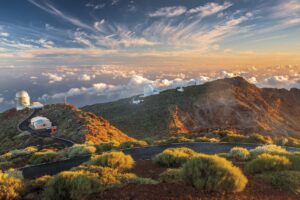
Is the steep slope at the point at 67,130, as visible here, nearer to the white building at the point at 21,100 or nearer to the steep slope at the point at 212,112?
the white building at the point at 21,100

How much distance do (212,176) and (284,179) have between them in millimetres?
2583

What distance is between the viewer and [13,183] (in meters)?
8.00

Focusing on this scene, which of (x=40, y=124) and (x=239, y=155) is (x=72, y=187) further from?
(x=40, y=124)

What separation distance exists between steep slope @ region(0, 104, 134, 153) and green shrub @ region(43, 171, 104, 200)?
26367mm

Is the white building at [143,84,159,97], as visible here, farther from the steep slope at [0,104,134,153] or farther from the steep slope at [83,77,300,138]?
the steep slope at [0,104,134,153]

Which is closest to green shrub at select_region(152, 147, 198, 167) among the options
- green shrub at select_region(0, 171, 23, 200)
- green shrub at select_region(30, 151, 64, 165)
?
green shrub at select_region(0, 171, 23, 200)

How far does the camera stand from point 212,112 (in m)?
81.6

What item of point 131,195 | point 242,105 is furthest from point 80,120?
point 242,105

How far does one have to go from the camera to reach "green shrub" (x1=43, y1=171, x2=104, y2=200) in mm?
6992

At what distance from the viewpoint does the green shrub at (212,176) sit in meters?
7.01

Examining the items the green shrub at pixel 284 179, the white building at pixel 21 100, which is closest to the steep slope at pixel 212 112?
the white building at pixel 21 100

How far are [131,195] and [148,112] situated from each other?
65370mm

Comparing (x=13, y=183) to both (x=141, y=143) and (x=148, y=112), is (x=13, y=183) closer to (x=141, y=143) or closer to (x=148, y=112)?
(x=141, y=143)

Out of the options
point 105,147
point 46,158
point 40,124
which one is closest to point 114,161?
point 46,158
